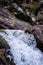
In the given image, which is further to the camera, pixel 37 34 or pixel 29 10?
pixel 29 10

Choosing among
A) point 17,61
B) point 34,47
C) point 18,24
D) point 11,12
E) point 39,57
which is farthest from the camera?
point 11,12

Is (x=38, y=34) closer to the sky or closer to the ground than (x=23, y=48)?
closer to the sky

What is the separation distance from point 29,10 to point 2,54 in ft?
37.9

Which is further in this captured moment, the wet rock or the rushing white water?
the wet rock

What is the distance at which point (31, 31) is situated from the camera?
15.1 meters

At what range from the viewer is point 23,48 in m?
13.6

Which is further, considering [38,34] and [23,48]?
[38,34]

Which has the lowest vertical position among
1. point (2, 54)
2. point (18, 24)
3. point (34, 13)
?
point (34, 13)

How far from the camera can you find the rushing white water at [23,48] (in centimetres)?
1263

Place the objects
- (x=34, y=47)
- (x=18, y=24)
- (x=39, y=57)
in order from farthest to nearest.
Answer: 1. (x=18, y=24)
2. (x=34, y=47)
3. (x=39, y=57)

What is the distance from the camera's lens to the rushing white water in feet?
41.4

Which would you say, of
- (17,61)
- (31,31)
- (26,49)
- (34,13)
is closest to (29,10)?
(34,13)

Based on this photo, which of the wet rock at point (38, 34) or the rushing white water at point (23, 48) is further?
the wet rock at point (38, 34)

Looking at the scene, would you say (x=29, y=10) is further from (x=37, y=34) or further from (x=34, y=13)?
(x=37, y=34)
